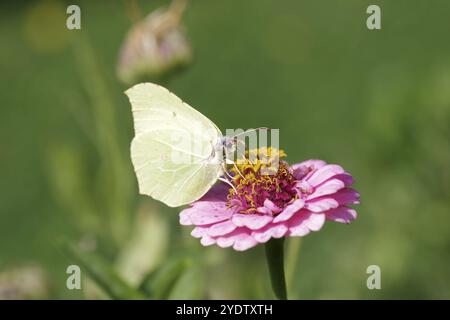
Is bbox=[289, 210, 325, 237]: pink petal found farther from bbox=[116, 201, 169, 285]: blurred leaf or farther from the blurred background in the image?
bbox=[116, 201, 169, 285]: blurred leaf

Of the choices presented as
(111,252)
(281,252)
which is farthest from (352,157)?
(281,252)

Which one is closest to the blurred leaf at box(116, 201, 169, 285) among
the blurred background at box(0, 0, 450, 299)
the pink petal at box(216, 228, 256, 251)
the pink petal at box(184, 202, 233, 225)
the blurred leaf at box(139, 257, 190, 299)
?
the blurred background at box(0, 0, 450, 299)

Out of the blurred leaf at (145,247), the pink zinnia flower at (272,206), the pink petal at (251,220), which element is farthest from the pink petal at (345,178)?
the blurred leaf at (145,247)

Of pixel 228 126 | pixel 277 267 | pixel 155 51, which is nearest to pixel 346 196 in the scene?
pixel 277 267

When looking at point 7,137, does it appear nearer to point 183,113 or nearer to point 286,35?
point 286,35

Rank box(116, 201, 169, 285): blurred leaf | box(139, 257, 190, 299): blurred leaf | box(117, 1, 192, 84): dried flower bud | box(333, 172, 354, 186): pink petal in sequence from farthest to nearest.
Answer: box(117, 1, 192, 84): dried flower bud → box(116, 201, 169, 285): blurred leaf → box(139, 257, 190, 299): blurred leaf → box(333, 172, 354, 186): pink petal

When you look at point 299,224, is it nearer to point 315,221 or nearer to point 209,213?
point 315,221

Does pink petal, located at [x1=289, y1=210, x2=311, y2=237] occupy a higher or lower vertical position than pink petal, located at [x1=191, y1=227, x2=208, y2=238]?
higher
